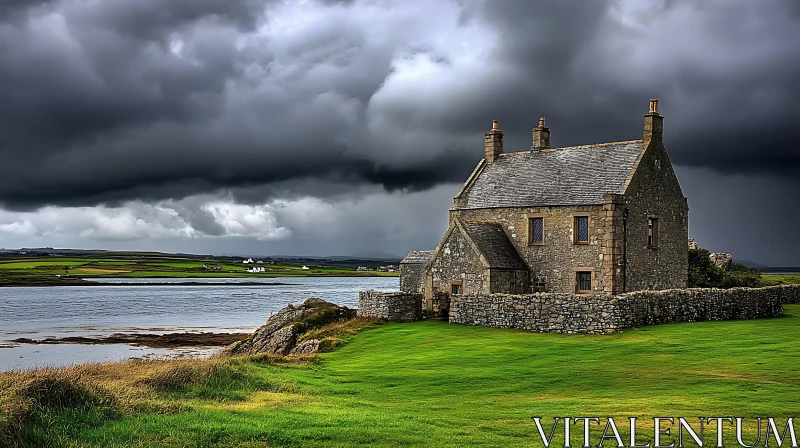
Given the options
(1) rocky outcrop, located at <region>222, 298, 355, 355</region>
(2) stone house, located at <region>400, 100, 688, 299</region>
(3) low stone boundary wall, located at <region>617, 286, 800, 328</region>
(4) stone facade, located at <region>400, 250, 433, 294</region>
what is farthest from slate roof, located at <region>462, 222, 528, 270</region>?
(3) low stone boundary wall, located at <region>617, 286, 800, 328</region>

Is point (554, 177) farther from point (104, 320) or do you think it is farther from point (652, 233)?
point (104, 320)

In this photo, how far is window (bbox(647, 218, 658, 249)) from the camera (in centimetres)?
3844

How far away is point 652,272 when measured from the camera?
126 ft

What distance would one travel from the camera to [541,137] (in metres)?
43.0

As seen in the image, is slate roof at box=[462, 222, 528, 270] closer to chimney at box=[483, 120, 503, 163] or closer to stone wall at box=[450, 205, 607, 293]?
stone wall at box=[450, 205, 607, 293]

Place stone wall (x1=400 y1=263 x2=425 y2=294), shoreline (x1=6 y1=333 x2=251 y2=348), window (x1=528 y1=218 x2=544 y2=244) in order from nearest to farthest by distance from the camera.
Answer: window (x1=528 y1=218 x2=544 y2=244)
stone wall (x1=400 y1=263 x2=425 y2=294)
shoreline (x1=6 y1=333 x2=251 y2=348)

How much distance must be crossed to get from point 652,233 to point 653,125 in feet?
19.6

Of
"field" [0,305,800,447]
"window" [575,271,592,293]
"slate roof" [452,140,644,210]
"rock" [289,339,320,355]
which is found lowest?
"rock" [289,339,320,355]

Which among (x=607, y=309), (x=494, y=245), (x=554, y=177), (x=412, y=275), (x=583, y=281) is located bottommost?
(x=607, y=309)

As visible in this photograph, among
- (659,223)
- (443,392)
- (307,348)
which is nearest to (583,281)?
(659,223)

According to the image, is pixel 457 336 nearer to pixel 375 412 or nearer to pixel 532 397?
pixel 532 397

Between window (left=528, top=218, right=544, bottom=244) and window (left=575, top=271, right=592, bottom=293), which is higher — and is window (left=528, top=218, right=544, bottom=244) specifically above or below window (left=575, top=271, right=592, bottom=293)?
above

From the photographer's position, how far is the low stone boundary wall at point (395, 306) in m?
36.6

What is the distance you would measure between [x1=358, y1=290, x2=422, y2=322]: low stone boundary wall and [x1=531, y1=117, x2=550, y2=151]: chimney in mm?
12747
